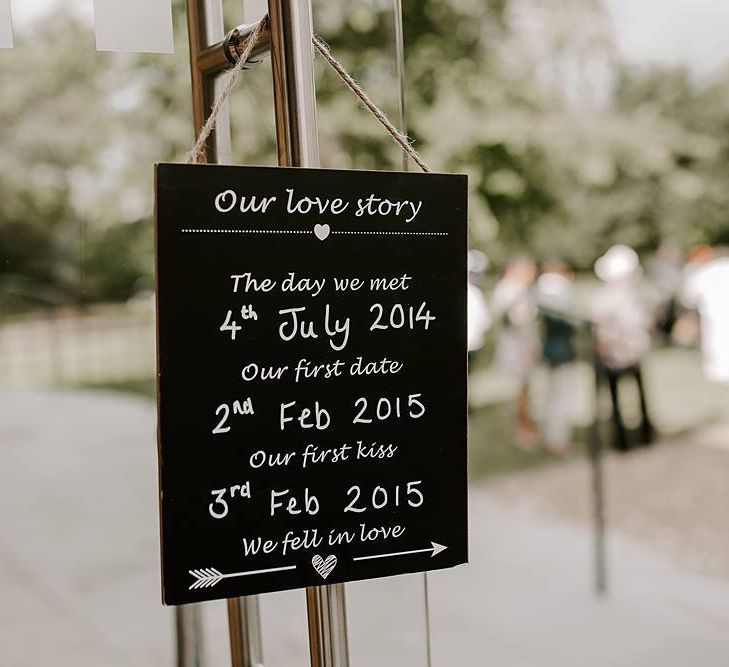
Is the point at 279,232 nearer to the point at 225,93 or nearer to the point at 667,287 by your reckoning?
the point at 225,93

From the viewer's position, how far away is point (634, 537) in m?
4.79

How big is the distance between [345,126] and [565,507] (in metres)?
2.60

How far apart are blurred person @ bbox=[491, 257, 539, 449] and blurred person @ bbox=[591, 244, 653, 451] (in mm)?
546

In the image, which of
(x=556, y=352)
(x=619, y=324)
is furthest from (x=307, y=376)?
(x=619, y=324)

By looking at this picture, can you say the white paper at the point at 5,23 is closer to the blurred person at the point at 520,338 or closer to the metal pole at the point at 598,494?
the metal pole at the point at 598,494

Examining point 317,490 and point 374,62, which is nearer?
point 317,490

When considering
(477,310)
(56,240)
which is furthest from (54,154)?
(477,310)

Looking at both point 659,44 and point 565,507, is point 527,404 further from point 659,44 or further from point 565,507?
point 659,44

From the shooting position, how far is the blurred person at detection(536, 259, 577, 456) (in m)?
6.31

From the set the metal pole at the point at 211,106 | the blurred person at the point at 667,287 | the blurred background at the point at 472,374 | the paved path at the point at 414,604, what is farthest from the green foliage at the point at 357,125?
the blurred person at the point at 667,287

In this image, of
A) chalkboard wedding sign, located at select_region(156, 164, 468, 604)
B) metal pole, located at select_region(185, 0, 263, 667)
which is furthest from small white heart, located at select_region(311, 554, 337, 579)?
metal pole, located at select_region(185, 0, 263, 667)

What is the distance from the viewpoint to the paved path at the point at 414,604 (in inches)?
129

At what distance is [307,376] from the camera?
3.34 feet

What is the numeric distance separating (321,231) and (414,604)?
2.88m
